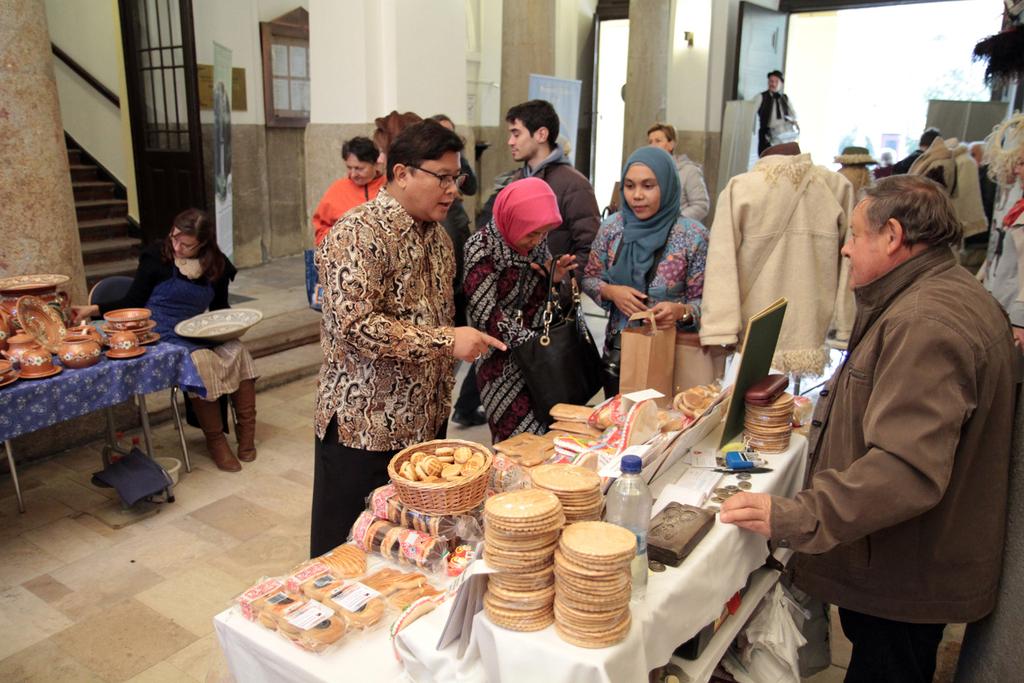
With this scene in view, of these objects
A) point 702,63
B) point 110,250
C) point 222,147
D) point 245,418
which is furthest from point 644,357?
point 702,63

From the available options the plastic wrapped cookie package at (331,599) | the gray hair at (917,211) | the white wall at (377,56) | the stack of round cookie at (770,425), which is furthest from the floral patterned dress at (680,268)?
the white wall at (377,56)

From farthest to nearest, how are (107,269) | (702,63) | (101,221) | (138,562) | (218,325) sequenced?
(702,63), (101,221), (107,269), (218,325), (138,562)

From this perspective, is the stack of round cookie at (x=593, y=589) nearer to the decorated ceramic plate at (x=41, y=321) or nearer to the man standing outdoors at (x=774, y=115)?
the decorated ceramic plate at (x=41, y=321)

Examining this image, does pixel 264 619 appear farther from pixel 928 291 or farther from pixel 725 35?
pixel 725 35

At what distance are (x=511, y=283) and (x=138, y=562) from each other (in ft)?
7.25

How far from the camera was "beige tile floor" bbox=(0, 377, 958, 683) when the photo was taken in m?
2.91

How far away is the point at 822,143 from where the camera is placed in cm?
1368

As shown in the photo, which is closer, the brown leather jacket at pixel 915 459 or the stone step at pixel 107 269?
the brown leather jacket at pixel 915 459

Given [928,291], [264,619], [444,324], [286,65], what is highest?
[286,65]

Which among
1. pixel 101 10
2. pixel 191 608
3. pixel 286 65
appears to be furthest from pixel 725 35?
pixel 191 608

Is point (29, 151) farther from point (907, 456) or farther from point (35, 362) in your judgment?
point (907, 456)

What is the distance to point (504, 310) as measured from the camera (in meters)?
2.88

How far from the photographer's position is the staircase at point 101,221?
7.80 m

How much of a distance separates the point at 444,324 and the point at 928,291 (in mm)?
1440
